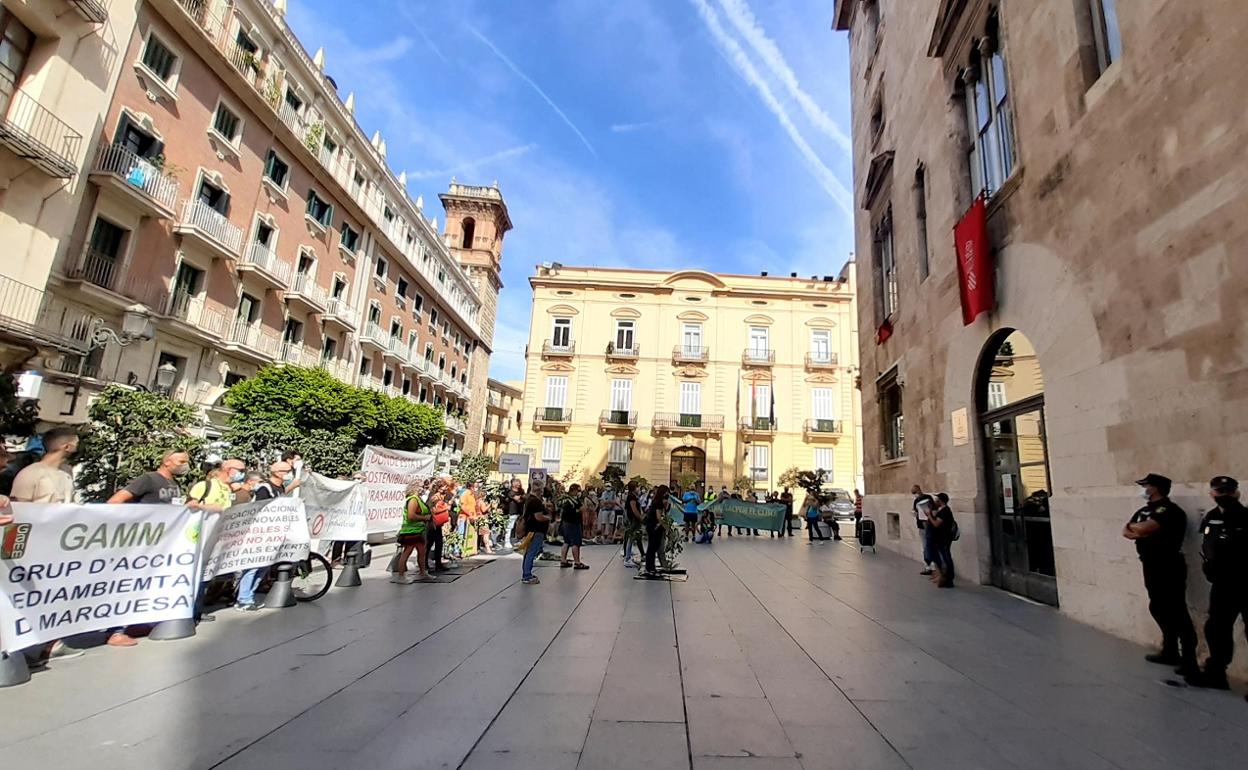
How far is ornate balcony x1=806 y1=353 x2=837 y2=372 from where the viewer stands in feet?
116

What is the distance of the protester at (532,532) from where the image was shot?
838 centimetres

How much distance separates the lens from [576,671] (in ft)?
13.6

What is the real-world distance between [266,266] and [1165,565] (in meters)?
24.9

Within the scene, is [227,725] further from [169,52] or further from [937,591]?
[169,52]

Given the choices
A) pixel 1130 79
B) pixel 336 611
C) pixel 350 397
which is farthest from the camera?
pixel 350 397

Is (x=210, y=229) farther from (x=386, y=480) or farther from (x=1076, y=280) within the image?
(x=1076, y=280)

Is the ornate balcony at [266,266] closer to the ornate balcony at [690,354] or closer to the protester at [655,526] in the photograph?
the protester at [655,526]

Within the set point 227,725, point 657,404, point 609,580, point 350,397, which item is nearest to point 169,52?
point 350,397

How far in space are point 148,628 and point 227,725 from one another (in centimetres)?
298

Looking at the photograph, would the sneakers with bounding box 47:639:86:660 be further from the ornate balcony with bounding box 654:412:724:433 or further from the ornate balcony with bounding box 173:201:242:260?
the ornate balcony with bounding box 654:412:724:433

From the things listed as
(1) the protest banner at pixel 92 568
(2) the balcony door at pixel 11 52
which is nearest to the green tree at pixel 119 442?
(1) the protest banner at pixel 92 568

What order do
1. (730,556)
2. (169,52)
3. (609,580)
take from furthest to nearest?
(169,52) < (730,556) < (609,580)

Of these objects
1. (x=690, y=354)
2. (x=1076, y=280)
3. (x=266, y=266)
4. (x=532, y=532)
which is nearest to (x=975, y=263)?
(x=1076, y=280)

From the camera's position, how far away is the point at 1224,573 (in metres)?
4.01
